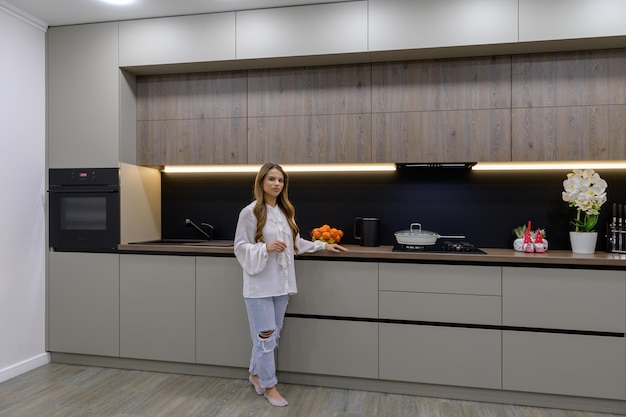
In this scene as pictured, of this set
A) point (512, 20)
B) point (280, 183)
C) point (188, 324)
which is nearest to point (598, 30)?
point (512, 20)

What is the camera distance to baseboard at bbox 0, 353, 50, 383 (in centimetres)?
303

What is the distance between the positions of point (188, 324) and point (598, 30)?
325 cm

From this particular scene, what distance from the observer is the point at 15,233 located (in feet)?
10.3

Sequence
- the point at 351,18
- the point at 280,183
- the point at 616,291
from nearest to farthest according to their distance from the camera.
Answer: the point at 616,291 → the point at 280,183 → the point at 351,18

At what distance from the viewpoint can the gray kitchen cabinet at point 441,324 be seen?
2.70 m

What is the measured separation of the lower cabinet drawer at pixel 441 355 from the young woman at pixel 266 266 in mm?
700

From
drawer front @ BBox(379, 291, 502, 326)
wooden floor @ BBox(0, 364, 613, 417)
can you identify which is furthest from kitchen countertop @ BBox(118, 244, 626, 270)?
wooden floor @ BBox(0, 364, 613, 417)

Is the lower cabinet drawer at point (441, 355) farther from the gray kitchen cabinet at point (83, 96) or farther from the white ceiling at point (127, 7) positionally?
the gray kitchen cabinet at point (83, 96)

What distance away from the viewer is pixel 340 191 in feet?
11.4

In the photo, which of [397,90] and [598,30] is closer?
[598,30]

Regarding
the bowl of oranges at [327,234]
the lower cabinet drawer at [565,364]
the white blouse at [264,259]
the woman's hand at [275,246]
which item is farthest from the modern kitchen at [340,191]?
the woman's hand at [275,246]

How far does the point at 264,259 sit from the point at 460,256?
3.91 feet

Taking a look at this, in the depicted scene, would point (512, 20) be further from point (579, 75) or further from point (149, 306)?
point (149, 306)

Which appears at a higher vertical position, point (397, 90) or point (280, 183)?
point (397, 90)
